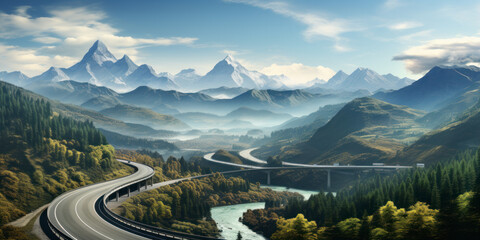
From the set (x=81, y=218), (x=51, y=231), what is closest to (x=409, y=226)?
(x=81, y=218)

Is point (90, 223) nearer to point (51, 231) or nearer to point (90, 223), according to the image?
point (90, 223)

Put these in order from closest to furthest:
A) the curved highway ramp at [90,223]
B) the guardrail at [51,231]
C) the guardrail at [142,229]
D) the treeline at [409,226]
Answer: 1. the guardrail at [142,229]
2. the guardrail at [51,231]
3. the curved highway ramp at [90,223]
4. the treeline at [409,226]

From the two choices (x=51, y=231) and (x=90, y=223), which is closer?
(x=51, y=231)

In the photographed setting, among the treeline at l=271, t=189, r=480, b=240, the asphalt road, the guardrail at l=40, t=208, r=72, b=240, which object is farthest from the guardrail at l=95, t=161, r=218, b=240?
the treeline at l=271, t=189, r=480, b=240

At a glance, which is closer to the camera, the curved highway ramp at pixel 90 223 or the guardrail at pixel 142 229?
the guardrail at pixel 142 229

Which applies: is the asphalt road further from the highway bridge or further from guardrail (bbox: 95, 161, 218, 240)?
guardrail (bbox: 95, 161, 218, 240)

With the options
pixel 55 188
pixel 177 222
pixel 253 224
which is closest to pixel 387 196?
pixel 253 224

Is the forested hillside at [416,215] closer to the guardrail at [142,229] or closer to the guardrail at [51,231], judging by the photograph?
the guardrail at [142,229]

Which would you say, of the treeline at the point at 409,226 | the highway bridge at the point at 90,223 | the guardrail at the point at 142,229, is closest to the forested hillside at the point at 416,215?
the treeline at the point at 409,226
